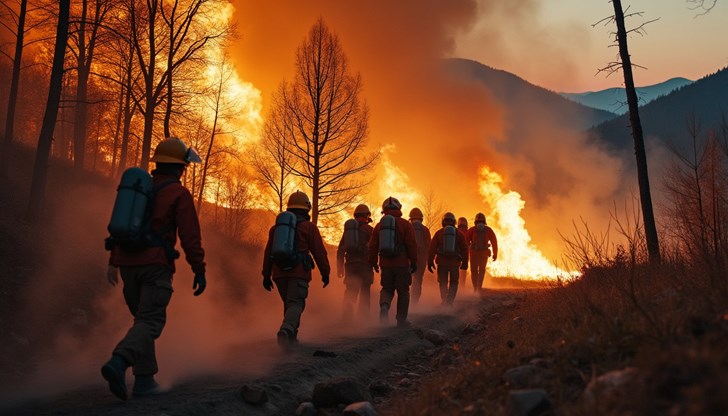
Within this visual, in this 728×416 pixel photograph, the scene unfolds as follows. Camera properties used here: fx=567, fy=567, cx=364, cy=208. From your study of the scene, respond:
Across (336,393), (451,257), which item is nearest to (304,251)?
(336,393)

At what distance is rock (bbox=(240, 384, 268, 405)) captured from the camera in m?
5.09

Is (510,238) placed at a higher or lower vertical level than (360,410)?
higher

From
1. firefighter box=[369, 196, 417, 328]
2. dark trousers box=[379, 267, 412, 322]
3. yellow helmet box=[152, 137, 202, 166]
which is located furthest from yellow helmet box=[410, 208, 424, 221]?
yellow helmet box=[152, 137, 202, 166]

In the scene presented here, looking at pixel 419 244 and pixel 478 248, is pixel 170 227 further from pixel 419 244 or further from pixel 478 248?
pixel 478 248

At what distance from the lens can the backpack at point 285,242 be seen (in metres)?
8.08

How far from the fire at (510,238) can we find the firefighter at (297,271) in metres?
25.7

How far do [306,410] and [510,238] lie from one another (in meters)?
30.3

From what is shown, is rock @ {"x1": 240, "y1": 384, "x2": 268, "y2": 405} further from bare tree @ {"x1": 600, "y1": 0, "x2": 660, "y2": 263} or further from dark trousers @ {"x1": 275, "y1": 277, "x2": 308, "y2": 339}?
bare tree @ {"x1": 600, "y1": 0, "x2": 660, "y2": 263}

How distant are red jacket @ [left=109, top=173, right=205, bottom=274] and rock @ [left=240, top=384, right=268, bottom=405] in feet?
4.14

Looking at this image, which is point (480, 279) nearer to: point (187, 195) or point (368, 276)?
point (368, 276)

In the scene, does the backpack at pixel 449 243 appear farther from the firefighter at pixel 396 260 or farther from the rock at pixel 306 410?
the rock at pixel 306 410

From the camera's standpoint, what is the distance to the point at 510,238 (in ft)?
111

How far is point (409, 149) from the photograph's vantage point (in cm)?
7962

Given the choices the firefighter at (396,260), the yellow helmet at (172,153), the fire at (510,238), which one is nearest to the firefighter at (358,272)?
the firefighter at (396,260)
